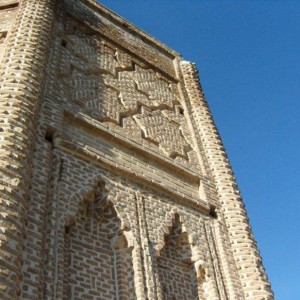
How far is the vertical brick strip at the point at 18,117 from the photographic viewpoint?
4082mm

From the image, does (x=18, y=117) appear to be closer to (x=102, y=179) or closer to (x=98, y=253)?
(x=102, y=179)

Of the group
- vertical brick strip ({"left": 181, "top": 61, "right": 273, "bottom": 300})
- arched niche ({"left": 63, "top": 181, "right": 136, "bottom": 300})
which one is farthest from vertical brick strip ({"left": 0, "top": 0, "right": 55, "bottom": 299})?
vertical brick strip ({"left": 181, "top": 61, "right": 273, "bottom": 300})

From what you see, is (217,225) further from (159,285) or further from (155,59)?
(155,59)

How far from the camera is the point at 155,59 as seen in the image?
9.27m

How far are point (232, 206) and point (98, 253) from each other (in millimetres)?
2444

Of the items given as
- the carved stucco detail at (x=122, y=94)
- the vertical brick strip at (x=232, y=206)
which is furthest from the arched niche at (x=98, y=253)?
the vertical brick strip at (x=232, y=206)

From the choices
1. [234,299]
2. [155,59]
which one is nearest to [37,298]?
[234,299]

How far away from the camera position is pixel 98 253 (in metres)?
5.28

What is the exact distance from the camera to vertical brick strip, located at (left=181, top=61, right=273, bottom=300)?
619cm

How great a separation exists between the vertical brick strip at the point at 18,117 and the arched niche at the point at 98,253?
2.43 ft

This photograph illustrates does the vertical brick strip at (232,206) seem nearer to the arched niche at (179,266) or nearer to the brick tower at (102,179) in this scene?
the brick tower at (102,179)

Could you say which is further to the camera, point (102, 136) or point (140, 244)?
point (102, 136)

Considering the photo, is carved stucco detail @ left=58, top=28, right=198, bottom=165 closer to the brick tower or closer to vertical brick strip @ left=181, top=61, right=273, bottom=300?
the brick tower

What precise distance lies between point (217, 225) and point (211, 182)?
0.82 meters
